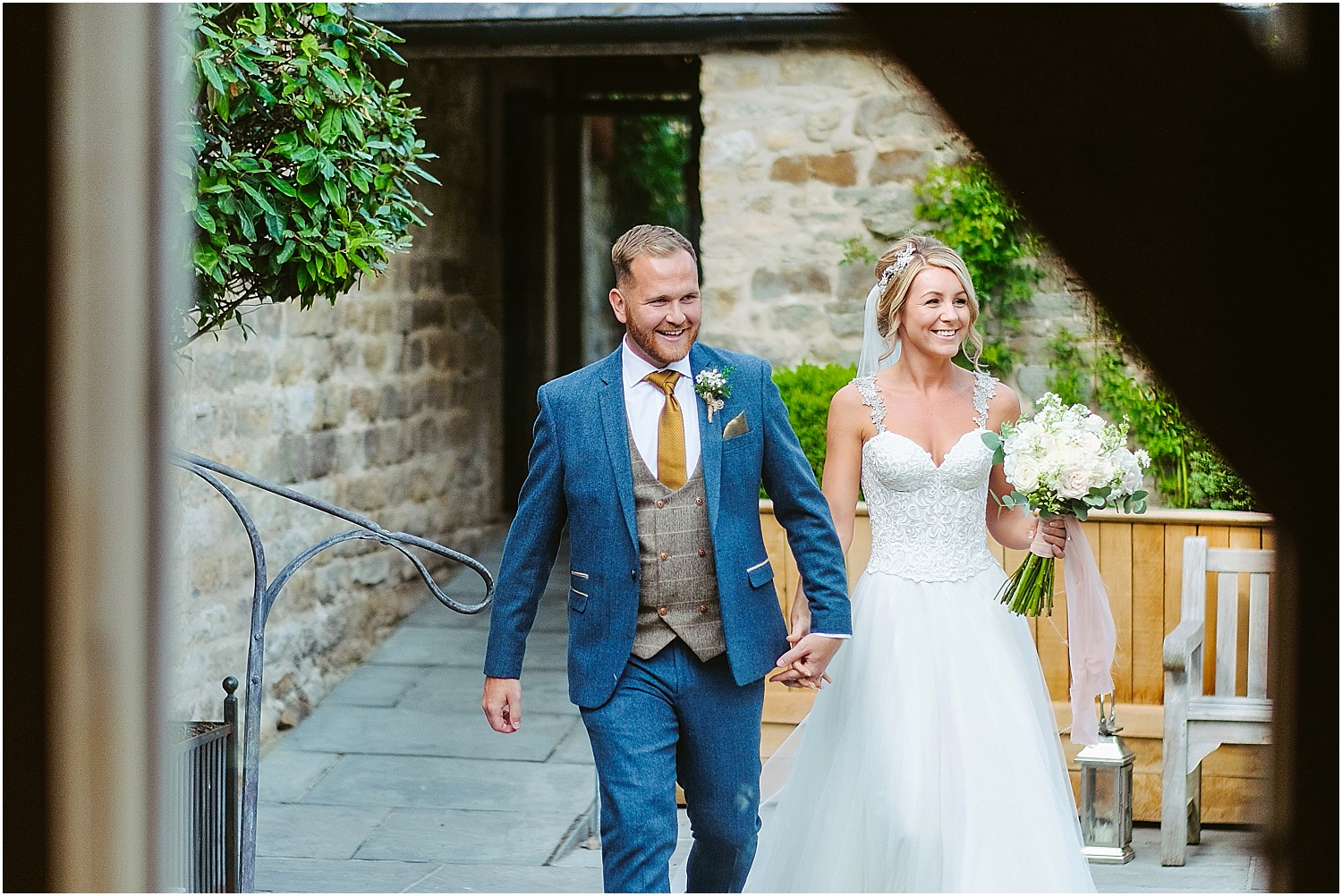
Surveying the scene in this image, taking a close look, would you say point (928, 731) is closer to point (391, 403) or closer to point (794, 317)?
point (794, 317)

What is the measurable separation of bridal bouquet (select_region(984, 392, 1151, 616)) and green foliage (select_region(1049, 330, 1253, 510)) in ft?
4.48

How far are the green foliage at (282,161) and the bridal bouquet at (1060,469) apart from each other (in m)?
1.82

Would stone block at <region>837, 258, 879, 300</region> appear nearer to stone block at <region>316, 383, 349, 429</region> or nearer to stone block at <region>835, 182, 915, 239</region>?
stone block at <region>835, 182, 915, 239</region>

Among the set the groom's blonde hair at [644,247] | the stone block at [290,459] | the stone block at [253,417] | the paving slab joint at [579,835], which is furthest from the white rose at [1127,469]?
the stone block at [290,459]

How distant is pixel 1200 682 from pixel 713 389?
2423 mm

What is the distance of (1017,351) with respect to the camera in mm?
6246

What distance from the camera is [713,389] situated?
10.6ft

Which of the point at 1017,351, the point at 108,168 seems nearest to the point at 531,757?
the point at 1017,351

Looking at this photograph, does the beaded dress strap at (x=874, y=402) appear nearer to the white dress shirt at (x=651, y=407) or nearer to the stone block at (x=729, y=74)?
the white dress shirt at (x=651, y=407)

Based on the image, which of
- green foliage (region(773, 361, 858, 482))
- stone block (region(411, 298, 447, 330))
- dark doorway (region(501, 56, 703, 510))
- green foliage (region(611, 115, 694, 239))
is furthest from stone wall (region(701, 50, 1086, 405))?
green foliage (region(611, 115, 694, 239))

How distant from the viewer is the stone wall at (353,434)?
18.0 feet

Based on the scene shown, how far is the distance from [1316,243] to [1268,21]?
16cm

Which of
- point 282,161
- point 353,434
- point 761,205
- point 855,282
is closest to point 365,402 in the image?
point 353,434

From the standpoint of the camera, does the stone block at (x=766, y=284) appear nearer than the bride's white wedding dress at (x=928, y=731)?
No
